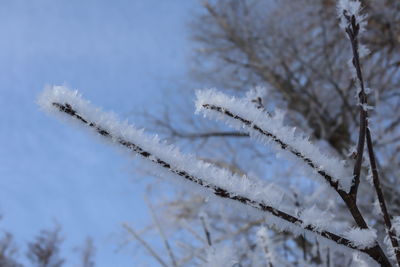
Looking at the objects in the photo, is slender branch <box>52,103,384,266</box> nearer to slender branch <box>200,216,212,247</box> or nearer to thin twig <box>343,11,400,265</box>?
thin twig <box>343,11,400,265</box>

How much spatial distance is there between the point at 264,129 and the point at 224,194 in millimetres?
132

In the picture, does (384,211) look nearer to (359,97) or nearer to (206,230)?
(359,97)

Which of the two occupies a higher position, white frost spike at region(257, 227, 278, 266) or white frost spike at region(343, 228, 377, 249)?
white frost spike at region(257, 227, 278, 266)

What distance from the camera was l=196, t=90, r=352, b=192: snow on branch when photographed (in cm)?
62

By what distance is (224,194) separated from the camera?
1.98 feet

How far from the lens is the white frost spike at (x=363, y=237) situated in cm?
64

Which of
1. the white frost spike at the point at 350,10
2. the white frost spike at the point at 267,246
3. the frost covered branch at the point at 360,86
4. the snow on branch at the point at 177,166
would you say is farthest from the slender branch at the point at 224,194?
the white frost spike at the point at 267,246

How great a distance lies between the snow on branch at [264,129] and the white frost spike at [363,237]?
90mm

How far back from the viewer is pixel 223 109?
2.01 ft

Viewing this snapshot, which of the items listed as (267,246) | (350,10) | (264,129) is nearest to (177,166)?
(264,129)

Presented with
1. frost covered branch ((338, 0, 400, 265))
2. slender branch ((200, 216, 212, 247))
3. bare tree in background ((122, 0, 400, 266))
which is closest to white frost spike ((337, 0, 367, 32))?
frost covered branch ((338, 0, 400, 265))

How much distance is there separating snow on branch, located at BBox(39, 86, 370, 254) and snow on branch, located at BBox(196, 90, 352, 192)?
0.08 metres

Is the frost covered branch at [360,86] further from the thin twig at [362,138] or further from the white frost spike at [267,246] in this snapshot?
the white frost spike at [267,246]

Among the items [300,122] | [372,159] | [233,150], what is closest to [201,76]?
[233,150]
